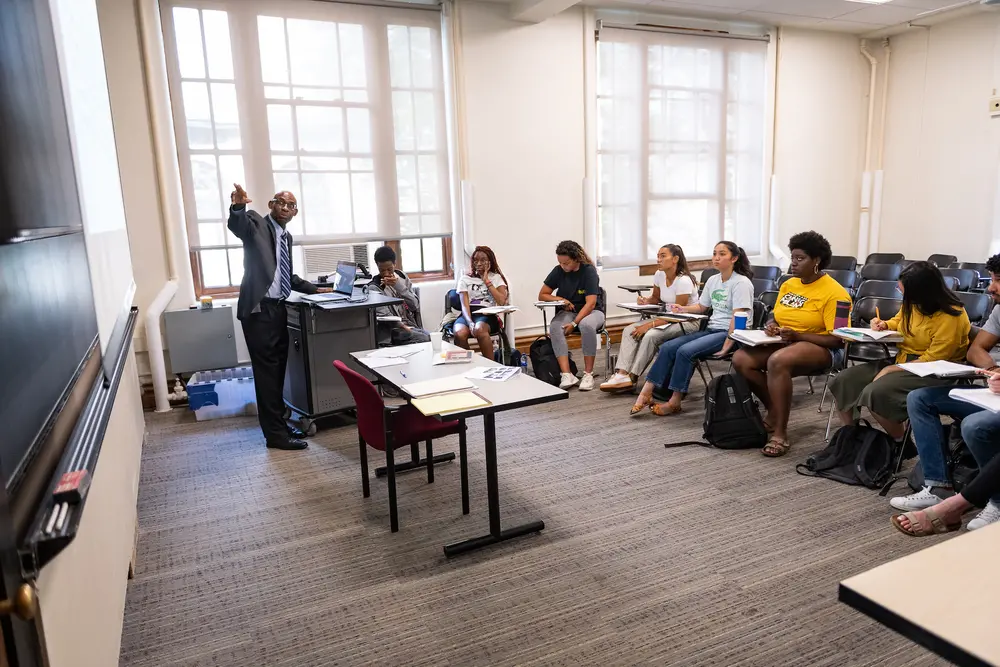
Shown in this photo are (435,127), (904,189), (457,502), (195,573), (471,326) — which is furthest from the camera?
(904,189)

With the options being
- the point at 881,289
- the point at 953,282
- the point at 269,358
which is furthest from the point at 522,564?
the point at 953,282

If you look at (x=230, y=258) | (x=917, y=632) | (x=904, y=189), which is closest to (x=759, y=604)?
(x=917, y=632)

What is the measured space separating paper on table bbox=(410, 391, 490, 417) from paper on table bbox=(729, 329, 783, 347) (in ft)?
6.21

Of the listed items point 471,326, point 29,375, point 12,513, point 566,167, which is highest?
point 566,167

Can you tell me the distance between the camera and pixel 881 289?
183 inches

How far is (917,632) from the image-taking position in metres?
1.03

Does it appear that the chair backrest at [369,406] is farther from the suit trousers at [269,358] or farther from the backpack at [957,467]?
the backpack at [957,467]

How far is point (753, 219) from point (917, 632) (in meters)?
6.90

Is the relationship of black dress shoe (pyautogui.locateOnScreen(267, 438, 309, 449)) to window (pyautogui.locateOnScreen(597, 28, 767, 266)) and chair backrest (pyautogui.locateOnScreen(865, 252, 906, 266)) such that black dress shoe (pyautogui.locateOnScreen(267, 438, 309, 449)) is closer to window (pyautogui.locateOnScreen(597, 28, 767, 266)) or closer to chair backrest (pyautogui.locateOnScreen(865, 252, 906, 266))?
window (pyautogui.locateOnScreen(597, 28, 767, 266))

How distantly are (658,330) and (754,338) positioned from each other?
117 centimetres

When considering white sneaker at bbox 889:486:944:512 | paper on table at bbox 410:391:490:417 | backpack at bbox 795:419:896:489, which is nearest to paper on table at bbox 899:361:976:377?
backpack at bbox 795:419:896:489

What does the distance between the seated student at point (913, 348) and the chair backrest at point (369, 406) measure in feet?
7.84

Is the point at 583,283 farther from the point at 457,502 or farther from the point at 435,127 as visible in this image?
the point at 457,502

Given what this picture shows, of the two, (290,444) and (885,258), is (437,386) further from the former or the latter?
(885,258)
